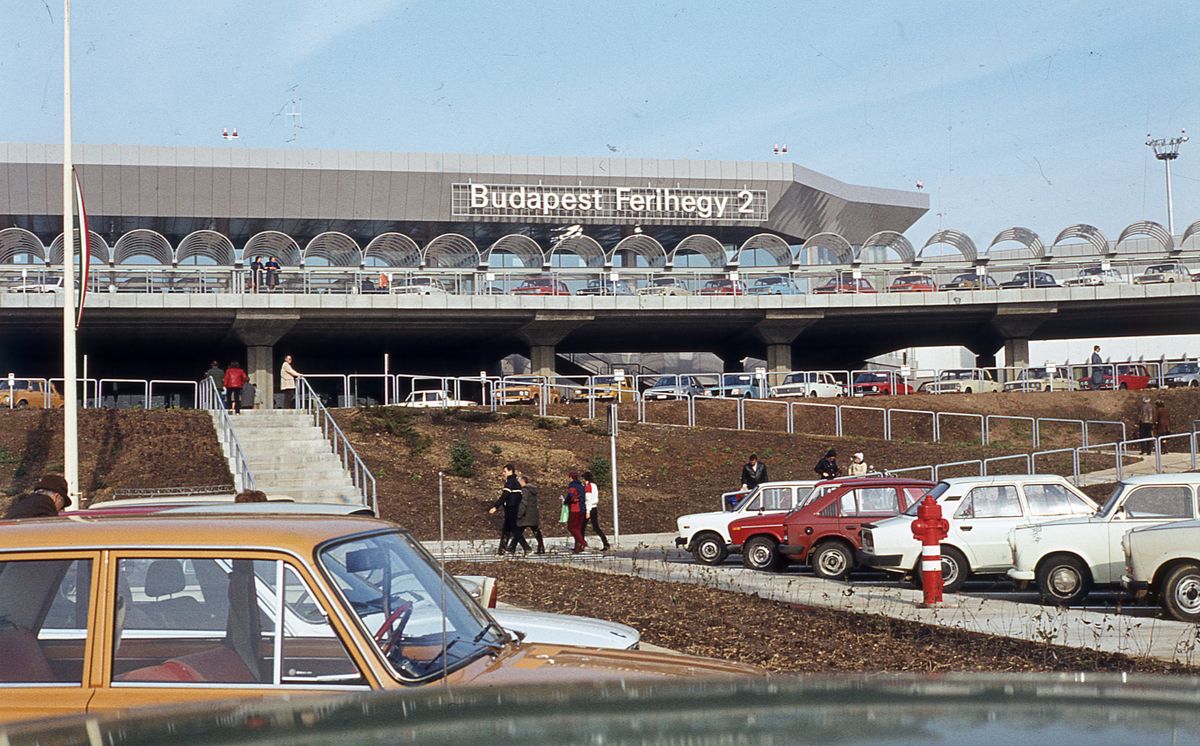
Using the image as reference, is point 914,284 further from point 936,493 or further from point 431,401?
Result: point 936,493

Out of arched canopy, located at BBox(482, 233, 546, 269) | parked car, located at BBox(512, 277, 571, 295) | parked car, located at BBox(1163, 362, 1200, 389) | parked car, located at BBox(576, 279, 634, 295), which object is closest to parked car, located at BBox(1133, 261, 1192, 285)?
parked car, located at BBox(1163, 362, 1200, 389)

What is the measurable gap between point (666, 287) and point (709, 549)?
31709mm

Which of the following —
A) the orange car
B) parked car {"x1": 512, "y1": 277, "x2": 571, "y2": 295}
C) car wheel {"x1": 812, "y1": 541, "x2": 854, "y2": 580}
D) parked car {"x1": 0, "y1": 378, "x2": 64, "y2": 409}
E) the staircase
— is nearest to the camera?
the orange car

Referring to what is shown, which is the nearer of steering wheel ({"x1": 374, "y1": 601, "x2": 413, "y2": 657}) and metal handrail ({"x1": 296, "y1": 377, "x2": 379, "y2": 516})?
steering wheel ({"x1": 374, "y1": 601, "x2": 413, "y2": 657})

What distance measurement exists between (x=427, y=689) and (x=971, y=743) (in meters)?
1.30

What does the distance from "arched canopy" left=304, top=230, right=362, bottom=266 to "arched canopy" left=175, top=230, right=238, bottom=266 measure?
10.1 feet

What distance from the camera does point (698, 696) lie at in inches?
117

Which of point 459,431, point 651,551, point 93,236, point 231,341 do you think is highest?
point 93,236

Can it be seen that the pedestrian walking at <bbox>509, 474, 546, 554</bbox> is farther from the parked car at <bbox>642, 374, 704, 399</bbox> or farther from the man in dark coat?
the parked car at <bbox>642, 374, 704, 399</bbox>

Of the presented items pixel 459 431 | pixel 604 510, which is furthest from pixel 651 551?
pixel 459 431

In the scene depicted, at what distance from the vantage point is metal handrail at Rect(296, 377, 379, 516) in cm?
2725

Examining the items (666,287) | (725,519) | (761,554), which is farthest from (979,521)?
(666,287)

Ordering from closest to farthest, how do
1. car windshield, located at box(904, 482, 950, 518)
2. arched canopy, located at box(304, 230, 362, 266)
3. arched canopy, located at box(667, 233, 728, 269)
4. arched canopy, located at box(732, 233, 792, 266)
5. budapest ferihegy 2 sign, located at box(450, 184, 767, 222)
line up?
car windshield, located at box(904, 482, 950, 518)
arched canopy, located at box(304, 230, 362, 266)
arched canopy, located at box(732, 233, 792, 266)
arched canopy, located at box(667, 233, 728, 269)
budapest ferihegy 2 sign, located at box(450, 184, 767, 222)

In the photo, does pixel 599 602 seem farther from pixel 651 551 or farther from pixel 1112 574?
pixel 651 551
